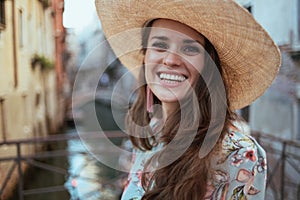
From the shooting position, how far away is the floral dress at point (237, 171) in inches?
18.0

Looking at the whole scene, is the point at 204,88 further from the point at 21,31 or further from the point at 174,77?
the point at 21,31

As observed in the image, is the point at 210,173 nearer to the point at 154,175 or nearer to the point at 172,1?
the point at 154,175

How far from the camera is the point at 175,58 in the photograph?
47 centimetres

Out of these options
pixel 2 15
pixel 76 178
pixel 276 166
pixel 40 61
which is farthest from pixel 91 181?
pixel 40 61

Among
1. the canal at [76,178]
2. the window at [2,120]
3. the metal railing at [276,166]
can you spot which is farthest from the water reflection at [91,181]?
the window at [2,120]

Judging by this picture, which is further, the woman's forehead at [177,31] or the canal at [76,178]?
the canal at [76,178]

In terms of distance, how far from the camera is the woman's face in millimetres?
470

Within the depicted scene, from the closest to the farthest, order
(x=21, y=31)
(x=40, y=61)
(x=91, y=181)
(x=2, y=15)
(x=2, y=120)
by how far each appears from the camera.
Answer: (x=91, y=181)
(x=2, y=15)
(x=2, y=120)
(x=21, y=31)
(x=40, y=61)

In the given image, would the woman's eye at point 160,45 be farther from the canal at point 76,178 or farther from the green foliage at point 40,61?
the green foliage at point 40,61

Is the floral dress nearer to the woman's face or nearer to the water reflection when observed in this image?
the woman's face

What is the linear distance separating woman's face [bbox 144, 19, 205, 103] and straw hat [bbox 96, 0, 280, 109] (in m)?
0.02

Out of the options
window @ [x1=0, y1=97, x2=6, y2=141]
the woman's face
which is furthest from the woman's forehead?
window @ [x1=0, y1=97, x2=6, y2=141]

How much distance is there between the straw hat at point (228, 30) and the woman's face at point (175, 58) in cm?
2

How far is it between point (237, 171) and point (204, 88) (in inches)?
4.6
